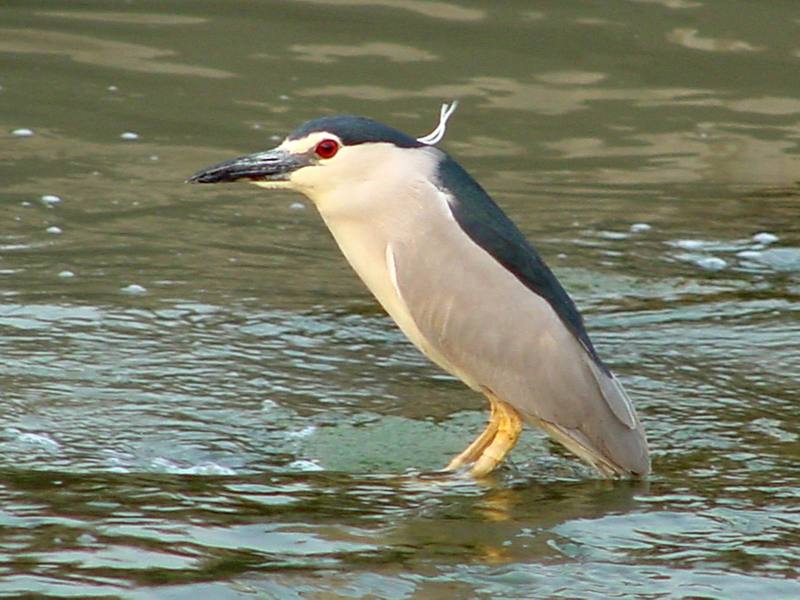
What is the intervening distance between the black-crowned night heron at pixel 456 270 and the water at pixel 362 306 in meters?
0.30

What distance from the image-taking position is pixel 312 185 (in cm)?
580

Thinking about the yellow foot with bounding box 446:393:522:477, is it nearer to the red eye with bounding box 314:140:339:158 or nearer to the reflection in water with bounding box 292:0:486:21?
the red eye with bounding box 314:140:339:158

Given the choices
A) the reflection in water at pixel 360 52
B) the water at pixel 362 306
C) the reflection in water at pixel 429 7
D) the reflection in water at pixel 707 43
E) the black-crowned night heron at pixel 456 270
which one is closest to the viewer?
the water at pixel 362 306

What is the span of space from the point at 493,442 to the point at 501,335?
1.15 feet

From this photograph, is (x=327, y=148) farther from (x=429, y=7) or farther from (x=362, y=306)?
(x=429, y=7)

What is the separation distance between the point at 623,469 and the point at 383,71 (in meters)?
6.01

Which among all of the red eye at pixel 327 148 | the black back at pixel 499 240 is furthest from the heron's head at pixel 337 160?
the black back at pixel 499 240

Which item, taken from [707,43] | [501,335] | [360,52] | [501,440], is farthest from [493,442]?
[707,43]

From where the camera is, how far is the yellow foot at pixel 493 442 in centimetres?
559

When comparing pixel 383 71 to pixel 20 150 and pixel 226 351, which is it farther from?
pixel 226 351

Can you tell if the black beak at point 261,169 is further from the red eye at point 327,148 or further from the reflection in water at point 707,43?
the reflection in water at point 707,43

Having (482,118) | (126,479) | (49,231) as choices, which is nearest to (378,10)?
(482,118)

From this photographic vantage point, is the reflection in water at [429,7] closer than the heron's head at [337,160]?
No

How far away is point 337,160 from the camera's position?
5.74 metres
